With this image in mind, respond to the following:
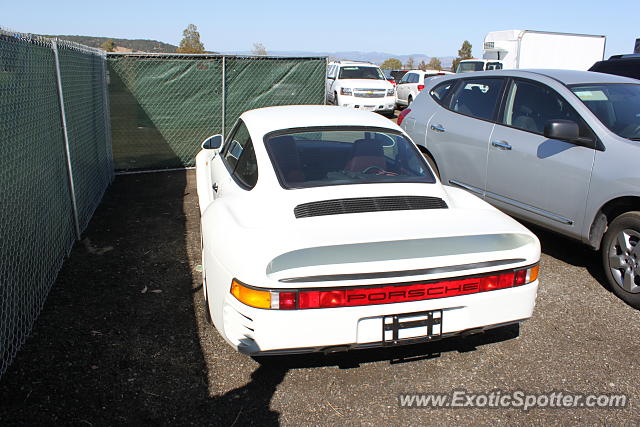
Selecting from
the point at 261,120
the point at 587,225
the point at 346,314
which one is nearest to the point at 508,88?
the point at 587,225

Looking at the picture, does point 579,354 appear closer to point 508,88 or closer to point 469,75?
point 508,88

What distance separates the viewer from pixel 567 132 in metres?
4.48

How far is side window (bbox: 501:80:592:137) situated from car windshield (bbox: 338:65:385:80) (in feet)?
41.0

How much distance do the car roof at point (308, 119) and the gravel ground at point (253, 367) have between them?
1.45m

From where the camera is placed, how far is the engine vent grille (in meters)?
3.04

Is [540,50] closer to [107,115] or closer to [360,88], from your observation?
[360,88]

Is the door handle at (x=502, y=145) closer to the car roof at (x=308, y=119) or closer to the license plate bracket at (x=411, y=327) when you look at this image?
the car roof at (x=308, y=119)

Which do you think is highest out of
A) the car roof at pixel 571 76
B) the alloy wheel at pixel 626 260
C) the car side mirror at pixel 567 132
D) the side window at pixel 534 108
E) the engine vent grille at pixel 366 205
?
the car roof at pixel 571 76

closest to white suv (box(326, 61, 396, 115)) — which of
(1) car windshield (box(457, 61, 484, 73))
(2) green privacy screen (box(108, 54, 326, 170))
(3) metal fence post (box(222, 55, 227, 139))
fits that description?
(1) car windshield (box(457, 61, 484, 73))

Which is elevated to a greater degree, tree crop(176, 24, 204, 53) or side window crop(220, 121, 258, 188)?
tree crop(176, 24, 204, 53)

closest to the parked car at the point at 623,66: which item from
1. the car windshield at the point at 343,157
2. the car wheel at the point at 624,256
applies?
the car wheel at the point at 624,256

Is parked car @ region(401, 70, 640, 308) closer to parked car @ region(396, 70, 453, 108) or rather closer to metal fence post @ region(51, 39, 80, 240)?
metal fence post @ region(51, 39, 80, 240)

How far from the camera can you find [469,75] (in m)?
6.14

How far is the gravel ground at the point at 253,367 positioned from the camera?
2.84m
